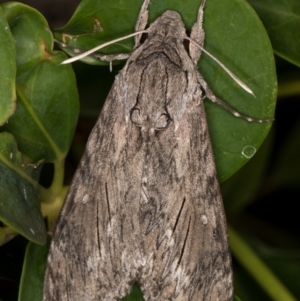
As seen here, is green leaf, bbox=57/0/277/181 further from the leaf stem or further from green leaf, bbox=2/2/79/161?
the leaf stem

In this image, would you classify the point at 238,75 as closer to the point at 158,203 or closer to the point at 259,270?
the point at 158,203

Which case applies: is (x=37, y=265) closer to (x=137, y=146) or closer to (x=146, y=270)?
(x=146, y=270)

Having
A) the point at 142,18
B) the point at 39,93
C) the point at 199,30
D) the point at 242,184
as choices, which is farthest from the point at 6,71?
the point at 242,184

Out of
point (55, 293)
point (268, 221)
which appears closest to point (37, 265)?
point (55, 293)

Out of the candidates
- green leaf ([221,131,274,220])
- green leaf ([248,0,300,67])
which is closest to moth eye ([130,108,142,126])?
green leaf ([248,0,300,67])

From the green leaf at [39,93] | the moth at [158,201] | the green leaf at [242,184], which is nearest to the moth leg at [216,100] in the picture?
the moth at [158,201]

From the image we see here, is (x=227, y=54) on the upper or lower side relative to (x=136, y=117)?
upper

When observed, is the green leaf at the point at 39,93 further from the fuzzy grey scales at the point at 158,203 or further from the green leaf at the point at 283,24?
the green leaf at the point at 283,24
